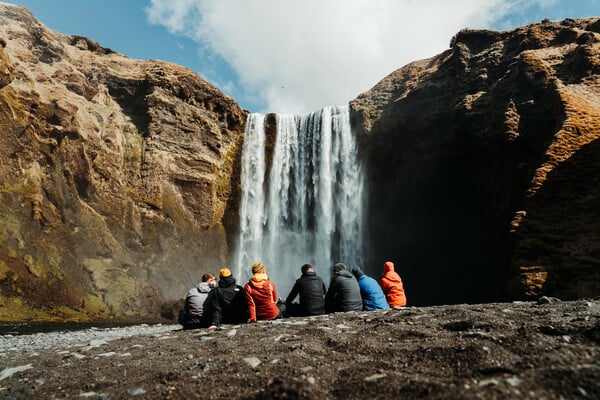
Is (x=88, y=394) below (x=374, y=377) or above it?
below

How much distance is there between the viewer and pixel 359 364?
4414mm

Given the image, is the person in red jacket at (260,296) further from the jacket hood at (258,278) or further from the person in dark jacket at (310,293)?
the person in dark jacket at (310,293)

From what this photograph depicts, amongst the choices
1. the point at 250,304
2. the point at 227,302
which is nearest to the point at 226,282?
the point at 227,302

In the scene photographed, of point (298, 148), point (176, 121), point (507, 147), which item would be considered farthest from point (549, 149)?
point (176, 121)

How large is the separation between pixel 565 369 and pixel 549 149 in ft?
64.0

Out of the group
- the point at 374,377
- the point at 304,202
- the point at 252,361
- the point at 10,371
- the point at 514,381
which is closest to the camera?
the point at 514,381

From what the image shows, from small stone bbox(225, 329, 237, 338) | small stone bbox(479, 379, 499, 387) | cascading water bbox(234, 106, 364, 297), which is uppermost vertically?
cascading water bbox(234, 106, 364, 297)

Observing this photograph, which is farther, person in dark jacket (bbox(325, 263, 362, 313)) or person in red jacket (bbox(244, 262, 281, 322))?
person in dark jacket (bbox(325, 263, 362, 313))

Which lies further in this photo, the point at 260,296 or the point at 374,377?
the point at 260,296

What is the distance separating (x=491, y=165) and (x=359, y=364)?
24270 millimetres

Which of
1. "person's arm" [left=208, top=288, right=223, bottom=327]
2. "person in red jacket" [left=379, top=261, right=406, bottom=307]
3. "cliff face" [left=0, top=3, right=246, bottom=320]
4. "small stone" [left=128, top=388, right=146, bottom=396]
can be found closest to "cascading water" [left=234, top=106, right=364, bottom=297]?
"cliff face" [left=0, top=3, right=246, bottom=320]

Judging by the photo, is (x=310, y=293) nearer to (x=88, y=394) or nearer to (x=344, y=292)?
(x=344, y=292)

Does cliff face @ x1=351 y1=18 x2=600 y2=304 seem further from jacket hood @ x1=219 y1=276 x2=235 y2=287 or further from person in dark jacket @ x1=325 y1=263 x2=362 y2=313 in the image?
jacket hood @ x1=219 y1=276 x2=235 y2=287

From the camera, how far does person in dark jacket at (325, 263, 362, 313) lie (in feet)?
32.6
